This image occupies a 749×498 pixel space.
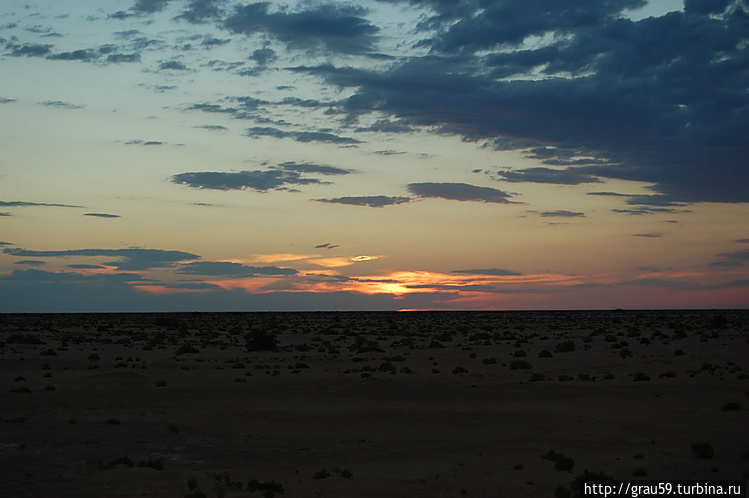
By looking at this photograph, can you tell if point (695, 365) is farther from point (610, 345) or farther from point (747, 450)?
point (747, 450)

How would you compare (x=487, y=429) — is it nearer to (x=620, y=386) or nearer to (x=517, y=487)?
(x=517, y=487)

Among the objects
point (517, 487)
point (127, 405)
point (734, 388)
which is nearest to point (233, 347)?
point (127, 405)

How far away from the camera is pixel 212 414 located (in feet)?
76.0

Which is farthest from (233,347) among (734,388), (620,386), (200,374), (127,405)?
(734,388)

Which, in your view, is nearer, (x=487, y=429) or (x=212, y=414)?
(x=487, y=429)

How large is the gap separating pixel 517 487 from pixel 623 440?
5.64 metres

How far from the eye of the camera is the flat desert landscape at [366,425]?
48.0ft

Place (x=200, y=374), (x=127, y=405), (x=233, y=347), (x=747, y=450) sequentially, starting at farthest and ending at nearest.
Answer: (x=233, y=347) < (x=200, y=374) < (x=127, y=405) < (x=747, y=450)

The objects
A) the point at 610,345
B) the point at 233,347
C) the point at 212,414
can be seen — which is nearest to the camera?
the point at 212,414

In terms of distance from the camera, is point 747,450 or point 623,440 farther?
point 623,440

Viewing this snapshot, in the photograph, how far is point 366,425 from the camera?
2133 centimetres

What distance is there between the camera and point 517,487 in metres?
13.8

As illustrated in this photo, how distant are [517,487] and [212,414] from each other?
12847 mm

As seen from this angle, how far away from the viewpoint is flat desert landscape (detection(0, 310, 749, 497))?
1462cm
